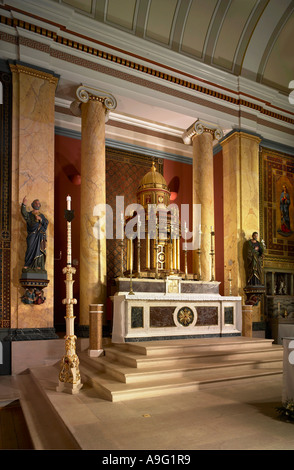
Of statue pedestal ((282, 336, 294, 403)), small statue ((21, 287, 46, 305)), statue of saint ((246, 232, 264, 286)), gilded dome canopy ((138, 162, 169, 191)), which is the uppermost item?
gilded dome canopy ((138, 162, 169, 191))

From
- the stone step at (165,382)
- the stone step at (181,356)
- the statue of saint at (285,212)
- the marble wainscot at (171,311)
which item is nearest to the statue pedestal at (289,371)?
the stone step at (165,382)

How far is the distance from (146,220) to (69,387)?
469 cm

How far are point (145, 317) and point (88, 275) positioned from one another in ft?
5.78

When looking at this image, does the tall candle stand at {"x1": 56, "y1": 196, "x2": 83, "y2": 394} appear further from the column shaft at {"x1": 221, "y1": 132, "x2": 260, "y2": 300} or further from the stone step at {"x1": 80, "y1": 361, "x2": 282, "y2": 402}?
the column shaft at {"x1": 221, "y1": 132, "x2": 260, "y2": 300}

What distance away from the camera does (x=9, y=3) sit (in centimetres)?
728

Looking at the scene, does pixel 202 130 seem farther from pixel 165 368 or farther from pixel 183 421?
pixel 183 421

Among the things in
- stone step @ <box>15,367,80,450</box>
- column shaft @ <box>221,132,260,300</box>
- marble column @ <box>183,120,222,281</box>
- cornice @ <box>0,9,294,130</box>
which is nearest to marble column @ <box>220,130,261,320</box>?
column shaft @ <box>221,132,260,300</box>

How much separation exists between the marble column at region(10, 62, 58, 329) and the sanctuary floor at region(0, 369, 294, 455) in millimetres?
2104

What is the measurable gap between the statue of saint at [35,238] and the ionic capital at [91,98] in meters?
2.74

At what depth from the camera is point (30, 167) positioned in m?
7.24

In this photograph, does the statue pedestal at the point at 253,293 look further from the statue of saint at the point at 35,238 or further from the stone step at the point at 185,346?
the statue of saint at the point at 35,238

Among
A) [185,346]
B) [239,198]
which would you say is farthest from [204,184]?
[185,346]

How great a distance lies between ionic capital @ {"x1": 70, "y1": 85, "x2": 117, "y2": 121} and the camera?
8258 mm

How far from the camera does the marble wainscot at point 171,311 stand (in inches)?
261
